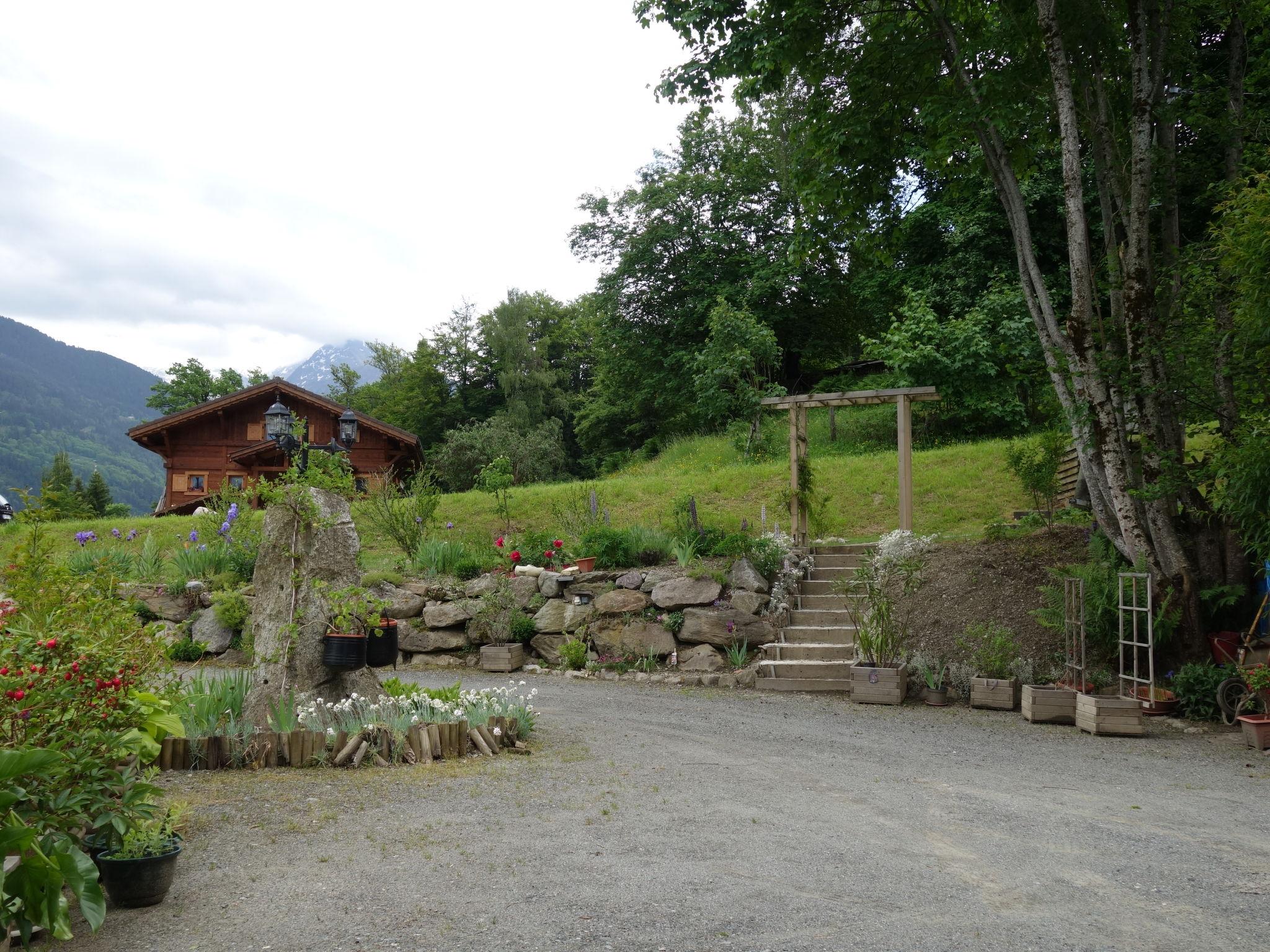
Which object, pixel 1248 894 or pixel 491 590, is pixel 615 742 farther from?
pixel 491 590

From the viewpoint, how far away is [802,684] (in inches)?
356

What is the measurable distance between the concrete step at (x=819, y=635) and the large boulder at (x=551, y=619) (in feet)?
8.69

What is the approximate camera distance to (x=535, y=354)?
37.7 metres

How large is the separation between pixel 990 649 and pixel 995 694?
1.70 ft

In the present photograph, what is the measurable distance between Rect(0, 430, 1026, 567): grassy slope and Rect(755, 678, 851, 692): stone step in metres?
3.41

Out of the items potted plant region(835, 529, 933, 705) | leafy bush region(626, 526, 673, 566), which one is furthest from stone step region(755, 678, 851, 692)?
leafy bush region(626, 526, 673, 566)

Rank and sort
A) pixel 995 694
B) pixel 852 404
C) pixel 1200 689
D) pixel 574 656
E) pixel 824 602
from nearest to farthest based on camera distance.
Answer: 1. pixel 1200 689
2. pixel 995 694
3. pixel 574 656
4. pixel 824 602
5. pixel 852 404

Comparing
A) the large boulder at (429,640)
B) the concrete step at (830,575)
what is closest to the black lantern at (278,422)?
the large boulder at (429,640)

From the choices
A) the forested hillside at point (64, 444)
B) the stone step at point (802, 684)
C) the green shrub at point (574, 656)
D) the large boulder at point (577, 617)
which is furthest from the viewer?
the forested hillside at point (64, 444)

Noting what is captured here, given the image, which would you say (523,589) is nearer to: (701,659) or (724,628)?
(701,659)

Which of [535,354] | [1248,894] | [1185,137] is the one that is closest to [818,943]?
[1248,894]

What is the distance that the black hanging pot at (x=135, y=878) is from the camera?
306 centimetres

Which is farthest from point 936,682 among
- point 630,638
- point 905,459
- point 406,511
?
point 406,511

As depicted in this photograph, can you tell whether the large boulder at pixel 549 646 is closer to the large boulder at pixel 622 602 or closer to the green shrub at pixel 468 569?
the large boulder at pixel 622 602
